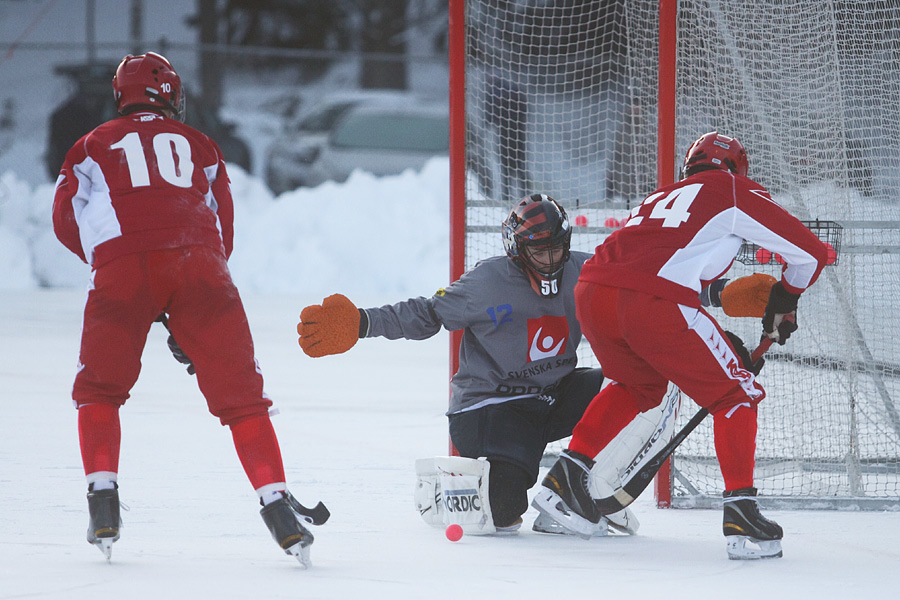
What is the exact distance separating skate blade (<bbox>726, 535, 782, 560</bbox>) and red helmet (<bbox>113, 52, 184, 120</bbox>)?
1.99m

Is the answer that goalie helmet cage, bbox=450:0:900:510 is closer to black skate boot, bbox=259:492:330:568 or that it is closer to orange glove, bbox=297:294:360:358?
orange glove, bbox=297:294:360:358

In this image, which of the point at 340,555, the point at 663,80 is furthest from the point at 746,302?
the point at 340,555

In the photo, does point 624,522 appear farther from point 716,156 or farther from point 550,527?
point 716,156

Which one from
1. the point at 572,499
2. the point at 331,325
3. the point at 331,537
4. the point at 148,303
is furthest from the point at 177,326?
the point at 572,499

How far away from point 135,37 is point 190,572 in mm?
12610

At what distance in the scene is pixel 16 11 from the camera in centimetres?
1384

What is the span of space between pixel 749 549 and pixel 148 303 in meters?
1.76

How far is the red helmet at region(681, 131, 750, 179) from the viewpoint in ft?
10.3

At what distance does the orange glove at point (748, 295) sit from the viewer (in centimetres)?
324

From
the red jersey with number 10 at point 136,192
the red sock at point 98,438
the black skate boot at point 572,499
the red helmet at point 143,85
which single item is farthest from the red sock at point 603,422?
the red helmet at point 143,85

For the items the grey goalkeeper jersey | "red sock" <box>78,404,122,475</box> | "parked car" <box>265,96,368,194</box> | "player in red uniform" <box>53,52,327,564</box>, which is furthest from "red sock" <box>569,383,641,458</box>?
"parked car" <box>265,96,368,194</box>

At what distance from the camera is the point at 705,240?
2977 mm

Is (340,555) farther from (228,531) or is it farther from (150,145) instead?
(150,145)

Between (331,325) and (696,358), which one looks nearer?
(696,358)
